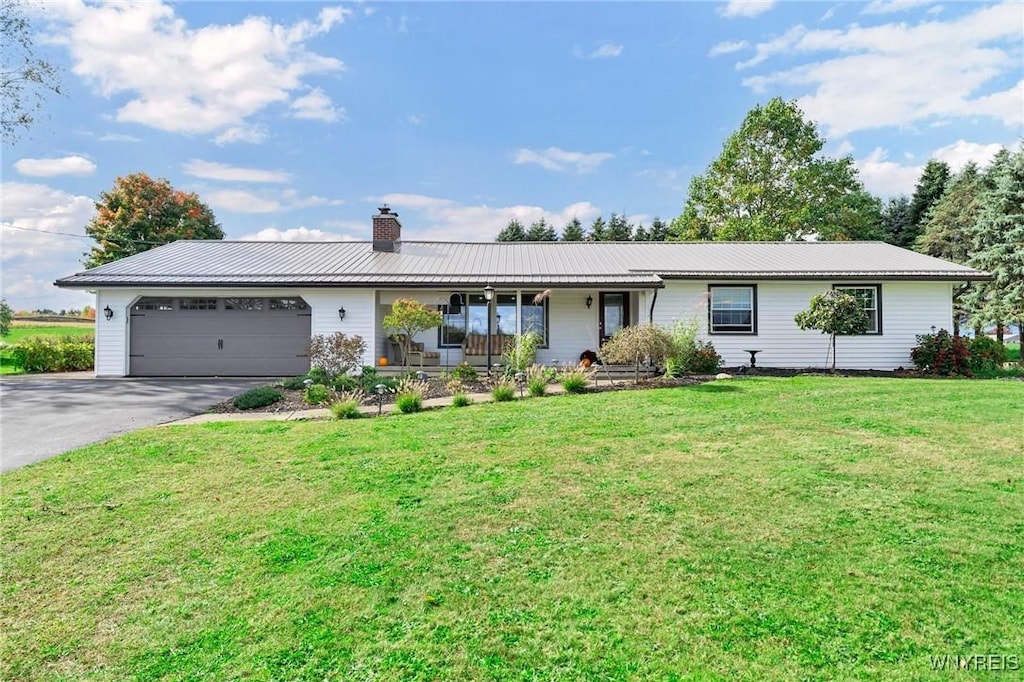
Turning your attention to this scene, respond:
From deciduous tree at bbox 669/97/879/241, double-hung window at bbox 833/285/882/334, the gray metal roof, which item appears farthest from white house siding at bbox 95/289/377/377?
deciduous tree at bbox 669/97/879/241

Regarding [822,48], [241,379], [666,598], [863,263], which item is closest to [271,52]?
[241,379]

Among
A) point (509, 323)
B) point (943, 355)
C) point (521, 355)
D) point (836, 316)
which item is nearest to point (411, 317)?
point (521, 355)

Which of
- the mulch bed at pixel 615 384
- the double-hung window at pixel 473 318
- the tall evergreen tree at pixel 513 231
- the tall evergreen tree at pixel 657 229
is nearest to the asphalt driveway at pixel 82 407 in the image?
the mulch bed at pixel 615 384

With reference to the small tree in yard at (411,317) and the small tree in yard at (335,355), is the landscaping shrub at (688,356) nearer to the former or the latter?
the small tree in yard at (411,317)

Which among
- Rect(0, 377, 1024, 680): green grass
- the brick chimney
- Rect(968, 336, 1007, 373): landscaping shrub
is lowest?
Rect(0, 377, 1024, 680): green grass

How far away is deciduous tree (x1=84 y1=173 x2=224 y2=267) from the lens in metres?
26.6

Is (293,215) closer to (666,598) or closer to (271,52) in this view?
(271,52)

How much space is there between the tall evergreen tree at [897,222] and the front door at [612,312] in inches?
969

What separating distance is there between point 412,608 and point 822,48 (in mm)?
17198

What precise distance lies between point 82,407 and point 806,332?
16.3 meters

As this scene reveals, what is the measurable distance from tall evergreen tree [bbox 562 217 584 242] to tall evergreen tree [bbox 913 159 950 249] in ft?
66.7

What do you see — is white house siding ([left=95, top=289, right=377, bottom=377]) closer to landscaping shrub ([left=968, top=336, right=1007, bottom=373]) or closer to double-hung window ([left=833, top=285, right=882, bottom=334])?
double-hung window ([left=833, top=285, right=882, bottom=334])

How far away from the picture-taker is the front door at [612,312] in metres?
14.8

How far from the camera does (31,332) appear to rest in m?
25.5
